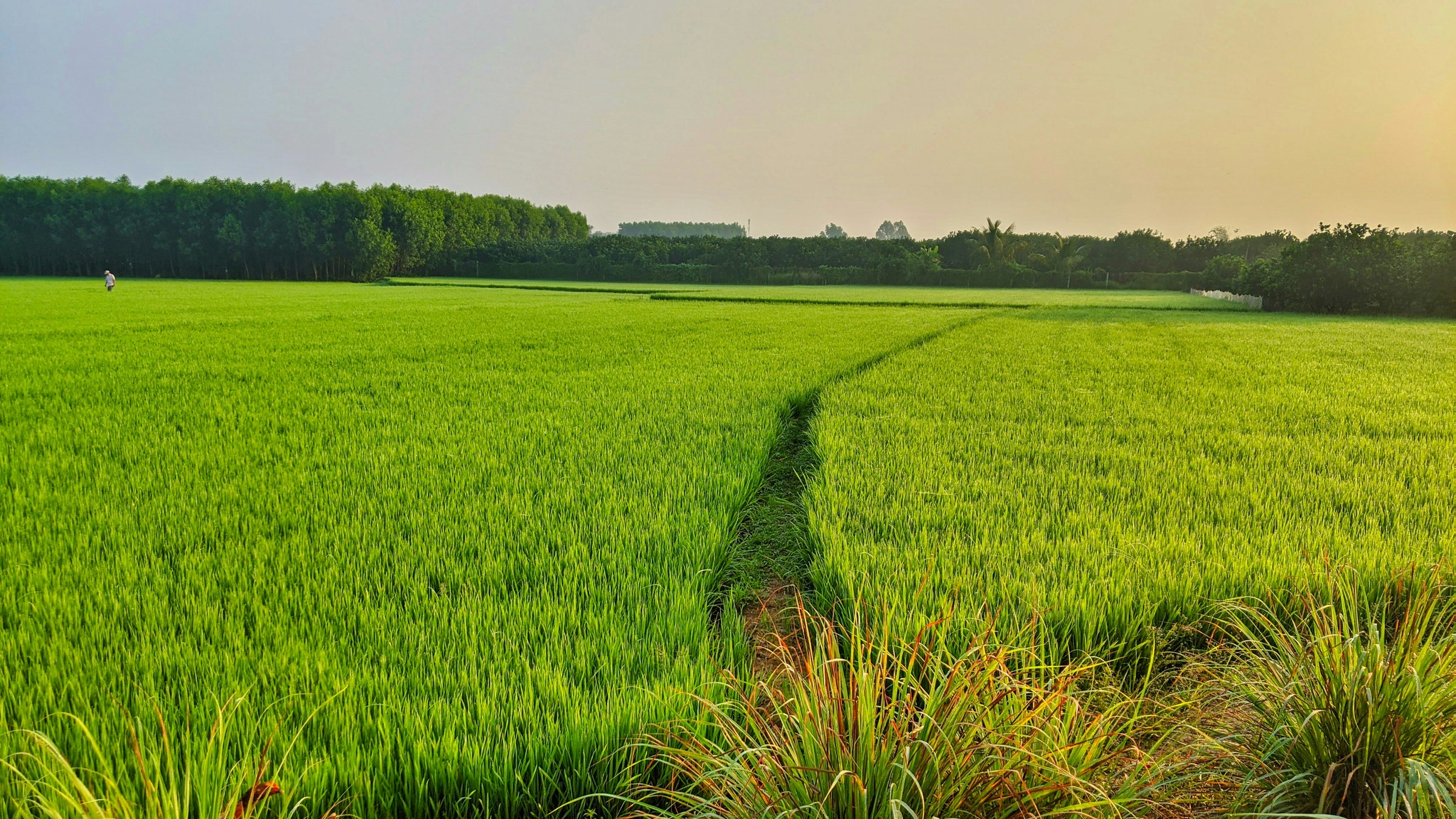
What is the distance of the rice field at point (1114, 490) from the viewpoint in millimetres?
2750

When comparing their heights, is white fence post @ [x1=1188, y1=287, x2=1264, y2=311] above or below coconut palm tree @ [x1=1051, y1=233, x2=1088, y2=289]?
below

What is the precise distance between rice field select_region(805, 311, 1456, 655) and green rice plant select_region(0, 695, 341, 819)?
1505 mm

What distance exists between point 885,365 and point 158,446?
813 centimetres

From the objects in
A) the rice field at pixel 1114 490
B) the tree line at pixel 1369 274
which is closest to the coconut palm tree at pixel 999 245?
the tree line at pixel 1369 274

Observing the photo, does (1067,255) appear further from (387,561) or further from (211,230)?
(211,230)

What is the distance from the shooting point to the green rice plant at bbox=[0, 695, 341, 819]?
1.26 metres

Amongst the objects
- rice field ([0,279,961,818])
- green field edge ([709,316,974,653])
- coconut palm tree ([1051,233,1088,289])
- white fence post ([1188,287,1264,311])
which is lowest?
green field edge ([709,316,974,653])

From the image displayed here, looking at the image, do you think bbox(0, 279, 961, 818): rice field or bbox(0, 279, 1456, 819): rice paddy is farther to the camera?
bbox(0, 279, 1456, 819): rice paddy

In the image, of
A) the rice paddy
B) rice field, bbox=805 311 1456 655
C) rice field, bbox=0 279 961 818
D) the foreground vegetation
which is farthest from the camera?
rice field, bbox=805 311 1456 655

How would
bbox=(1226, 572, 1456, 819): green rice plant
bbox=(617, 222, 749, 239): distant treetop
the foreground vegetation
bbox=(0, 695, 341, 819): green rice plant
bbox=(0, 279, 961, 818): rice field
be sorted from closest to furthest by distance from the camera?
bbox=(0, 695, 341, 819): green rice plant
the foreground vegetation
bbox=(1226, 572, 1456, 819): green rice plant
bbox=(0, 279, 961, 818): rice field
bbox=(617, 222, 749, 239): distant treetop

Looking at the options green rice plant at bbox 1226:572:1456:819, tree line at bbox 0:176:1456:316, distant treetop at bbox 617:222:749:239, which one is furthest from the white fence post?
distant treetop at bbox 617:222:749:239

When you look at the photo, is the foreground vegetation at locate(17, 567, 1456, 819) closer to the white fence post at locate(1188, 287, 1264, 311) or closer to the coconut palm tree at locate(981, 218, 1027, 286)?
the white fence post at locate(1188, 287, 1264, 311)

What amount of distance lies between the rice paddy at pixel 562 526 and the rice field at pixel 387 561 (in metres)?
0.01

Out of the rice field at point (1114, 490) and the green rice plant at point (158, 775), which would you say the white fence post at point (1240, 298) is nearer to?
the rice field at point (1114, 490)
